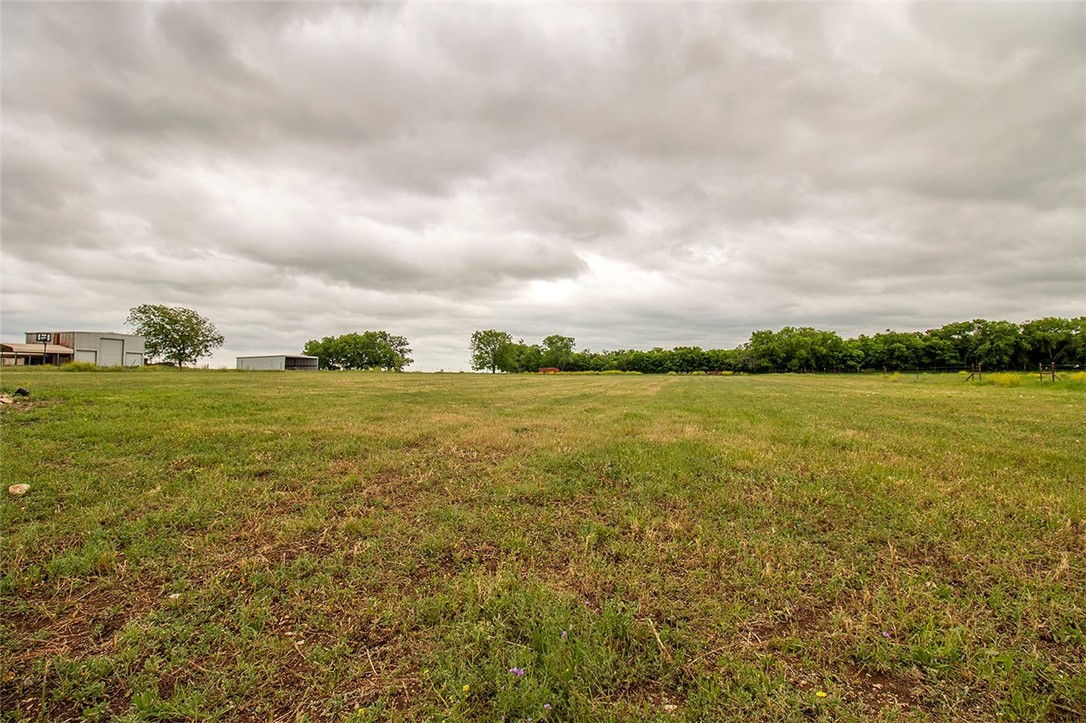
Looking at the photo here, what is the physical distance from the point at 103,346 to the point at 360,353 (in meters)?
76.8

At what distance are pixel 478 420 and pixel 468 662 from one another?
41.9ft

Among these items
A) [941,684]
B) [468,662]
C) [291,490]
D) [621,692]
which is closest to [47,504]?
[291,490]

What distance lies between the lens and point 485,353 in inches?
6619

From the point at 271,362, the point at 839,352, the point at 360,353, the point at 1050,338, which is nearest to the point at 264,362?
the point at 271,362

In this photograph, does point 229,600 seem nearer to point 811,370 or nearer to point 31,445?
point 31,445

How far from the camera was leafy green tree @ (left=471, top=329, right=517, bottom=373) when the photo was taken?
6526 inches

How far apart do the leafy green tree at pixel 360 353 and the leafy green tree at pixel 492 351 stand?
26.5 m

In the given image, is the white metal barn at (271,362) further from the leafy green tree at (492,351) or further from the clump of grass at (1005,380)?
the clump of grass at (1005,380)

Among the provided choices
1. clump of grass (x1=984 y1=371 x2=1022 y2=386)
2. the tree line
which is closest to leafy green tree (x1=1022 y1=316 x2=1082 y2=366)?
the tree line

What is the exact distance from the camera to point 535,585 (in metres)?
5.06

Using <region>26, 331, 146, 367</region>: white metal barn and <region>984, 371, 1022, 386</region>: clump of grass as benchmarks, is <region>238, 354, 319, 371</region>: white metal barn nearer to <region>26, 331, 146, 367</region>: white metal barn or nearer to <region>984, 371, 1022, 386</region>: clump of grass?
<region>26, 331, 146, 367</region>: white metal barn

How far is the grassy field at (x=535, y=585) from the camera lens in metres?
3.57

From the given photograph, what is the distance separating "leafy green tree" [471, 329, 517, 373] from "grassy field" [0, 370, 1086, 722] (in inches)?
6111

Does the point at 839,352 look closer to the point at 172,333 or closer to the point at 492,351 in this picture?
the point at 492,351
